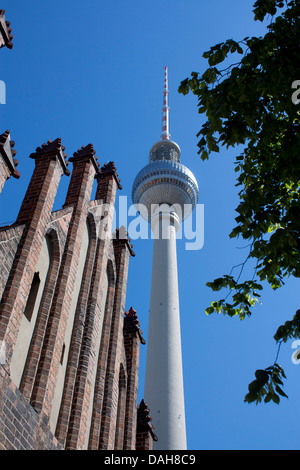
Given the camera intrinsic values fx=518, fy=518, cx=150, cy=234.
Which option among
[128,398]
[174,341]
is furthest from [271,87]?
[174,341]

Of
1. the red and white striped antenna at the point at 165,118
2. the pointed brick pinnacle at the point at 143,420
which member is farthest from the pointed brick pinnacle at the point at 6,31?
the red and white striped antenna at the point at 165,118

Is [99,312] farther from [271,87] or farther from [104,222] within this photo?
[271,87]

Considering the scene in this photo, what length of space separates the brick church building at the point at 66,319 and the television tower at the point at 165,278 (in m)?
24.4

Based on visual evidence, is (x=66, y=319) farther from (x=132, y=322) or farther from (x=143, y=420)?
(x=143, y=420)

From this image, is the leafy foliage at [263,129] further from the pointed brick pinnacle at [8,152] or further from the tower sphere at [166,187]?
the tower sphere at [166,187]

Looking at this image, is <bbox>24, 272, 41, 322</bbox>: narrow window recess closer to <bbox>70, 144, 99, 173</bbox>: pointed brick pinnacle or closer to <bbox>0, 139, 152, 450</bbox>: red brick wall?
<bbox>0, 139, 152, 450</bbox>: red brick wall

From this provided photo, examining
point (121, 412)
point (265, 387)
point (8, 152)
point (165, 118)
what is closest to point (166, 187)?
point (165, 118)

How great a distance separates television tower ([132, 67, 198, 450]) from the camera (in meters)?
38.0

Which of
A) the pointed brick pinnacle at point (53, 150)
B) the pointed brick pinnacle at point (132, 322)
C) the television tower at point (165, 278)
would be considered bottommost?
the pointed brick pinnacle at point (132, 322)

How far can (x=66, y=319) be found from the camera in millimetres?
10477

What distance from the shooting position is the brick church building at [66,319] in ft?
28.4

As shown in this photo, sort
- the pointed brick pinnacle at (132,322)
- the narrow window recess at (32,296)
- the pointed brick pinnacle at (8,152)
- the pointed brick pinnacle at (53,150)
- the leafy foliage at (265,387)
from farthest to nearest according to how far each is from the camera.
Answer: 1. the pointed brick pinnacle at (132,322)
2. the pointed brick pinnacle at (53,150)
3. the narrow window recess at (32,296)
4. the pointed brick pinnacle at (8,152)
5. the leafy foliage at (265,387)

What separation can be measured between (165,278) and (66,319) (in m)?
38.9

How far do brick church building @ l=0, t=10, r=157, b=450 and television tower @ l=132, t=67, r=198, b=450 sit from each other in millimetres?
24417
